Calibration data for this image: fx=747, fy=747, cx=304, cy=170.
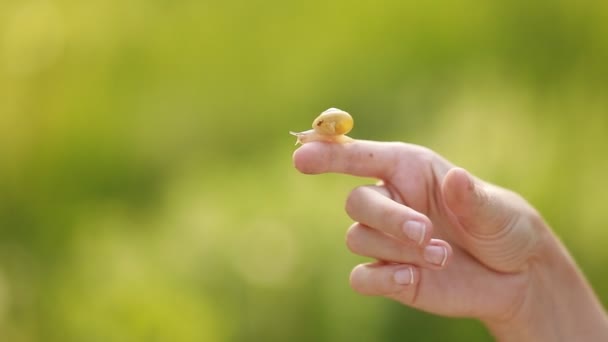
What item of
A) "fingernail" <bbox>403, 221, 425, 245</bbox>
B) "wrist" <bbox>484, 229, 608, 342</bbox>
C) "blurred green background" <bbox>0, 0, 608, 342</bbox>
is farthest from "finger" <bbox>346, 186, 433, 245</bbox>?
"blurred green background" <bbox>0, 0, 608, 342</bbox>

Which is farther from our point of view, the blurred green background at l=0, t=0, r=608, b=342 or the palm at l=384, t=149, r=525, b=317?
the blurred green background at l=0, t=0, r=608, b=342

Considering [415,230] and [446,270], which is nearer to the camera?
[415,230]

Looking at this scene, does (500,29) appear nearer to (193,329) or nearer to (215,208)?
(215,208)

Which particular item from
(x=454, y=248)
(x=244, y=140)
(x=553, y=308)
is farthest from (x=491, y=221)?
(x=244, y=140)

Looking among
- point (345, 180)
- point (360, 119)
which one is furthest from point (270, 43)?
point (345, 180)

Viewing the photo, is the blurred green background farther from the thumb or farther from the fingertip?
the fingertip

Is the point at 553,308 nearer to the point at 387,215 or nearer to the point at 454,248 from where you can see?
the point at 454,248
